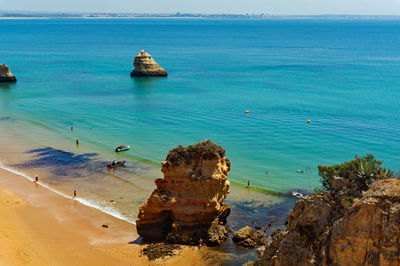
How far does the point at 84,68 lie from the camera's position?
404ft

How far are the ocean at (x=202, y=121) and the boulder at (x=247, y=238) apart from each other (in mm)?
3890

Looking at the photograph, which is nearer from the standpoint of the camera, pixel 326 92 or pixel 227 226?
pixel 227 226

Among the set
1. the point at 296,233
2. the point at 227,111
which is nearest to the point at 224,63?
the point at 227,111

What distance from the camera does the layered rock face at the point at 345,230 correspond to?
15117mm

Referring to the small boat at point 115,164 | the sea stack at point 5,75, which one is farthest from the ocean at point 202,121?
the sea stack at point 5,75

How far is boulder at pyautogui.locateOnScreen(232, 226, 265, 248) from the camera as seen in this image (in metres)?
29.7

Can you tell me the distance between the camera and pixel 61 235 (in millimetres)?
32719

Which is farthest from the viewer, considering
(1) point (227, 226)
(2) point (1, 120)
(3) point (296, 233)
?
(2) point (1, 120)

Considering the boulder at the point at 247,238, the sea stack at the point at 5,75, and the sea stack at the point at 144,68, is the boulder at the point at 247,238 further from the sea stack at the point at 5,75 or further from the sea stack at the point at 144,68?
the sea stack at the point at 5,75

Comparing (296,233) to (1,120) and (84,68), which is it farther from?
(84,68)

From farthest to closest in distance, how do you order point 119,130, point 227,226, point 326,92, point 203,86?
point 203,86, point 326,92, point 119,130, point 227,226

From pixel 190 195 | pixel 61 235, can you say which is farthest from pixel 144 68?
pixel 190 195

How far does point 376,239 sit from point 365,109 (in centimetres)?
6022

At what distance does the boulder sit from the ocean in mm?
3890
